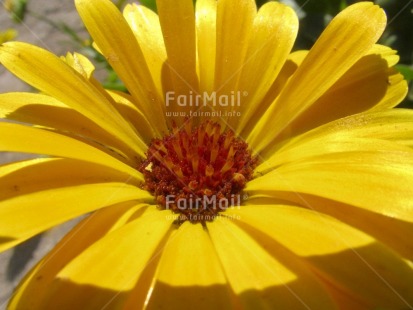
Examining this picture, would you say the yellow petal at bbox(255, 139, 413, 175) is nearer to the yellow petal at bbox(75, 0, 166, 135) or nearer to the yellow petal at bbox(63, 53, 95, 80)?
the yellow petal at bbox(75, 0, 166, 135)

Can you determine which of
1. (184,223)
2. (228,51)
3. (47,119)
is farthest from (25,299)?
(228,51)

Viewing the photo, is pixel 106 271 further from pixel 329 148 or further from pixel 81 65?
pixel 81 65

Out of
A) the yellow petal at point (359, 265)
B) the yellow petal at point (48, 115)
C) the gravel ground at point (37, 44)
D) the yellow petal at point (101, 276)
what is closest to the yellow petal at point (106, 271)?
the yellow petal at point (101, 276)

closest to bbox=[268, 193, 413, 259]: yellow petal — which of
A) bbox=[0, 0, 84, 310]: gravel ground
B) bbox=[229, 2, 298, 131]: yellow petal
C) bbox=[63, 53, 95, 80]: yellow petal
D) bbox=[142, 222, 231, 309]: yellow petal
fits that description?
bbox=[142, 222, 231, 309]: yellow petal

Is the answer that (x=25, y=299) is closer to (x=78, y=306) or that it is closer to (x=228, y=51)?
(x=78, y=306)

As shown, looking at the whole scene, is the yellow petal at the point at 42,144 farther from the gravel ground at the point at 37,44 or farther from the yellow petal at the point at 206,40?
the gravel ground at the point at 37,44

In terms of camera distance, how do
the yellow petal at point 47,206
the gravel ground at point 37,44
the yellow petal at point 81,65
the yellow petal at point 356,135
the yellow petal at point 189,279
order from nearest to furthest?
the yellow petal at point 189,279 < the yellow petal at point 47,206 < the yellow petal at point 356,135 < the yellow petal at point 81,65 < the gravel ground at point 37,44
